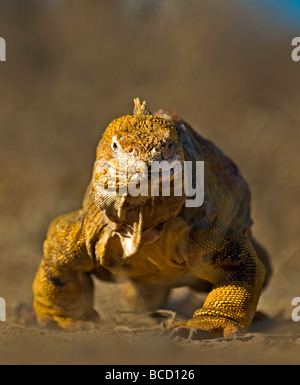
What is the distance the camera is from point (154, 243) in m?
5.32

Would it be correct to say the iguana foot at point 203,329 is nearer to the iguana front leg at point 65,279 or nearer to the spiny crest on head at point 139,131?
the iguana front leg at point 65,279

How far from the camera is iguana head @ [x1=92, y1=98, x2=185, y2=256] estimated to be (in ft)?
14.7

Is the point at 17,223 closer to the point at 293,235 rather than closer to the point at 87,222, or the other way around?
the point at 293,235

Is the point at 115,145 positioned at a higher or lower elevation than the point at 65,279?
higher

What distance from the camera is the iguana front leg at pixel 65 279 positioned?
19.0ft

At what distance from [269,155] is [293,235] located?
1.87 metres

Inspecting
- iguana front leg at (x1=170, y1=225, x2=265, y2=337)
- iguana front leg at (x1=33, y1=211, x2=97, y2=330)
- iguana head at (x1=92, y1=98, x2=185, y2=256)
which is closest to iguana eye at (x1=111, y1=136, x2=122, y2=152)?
iguana head at (x1=92, y1=98, x2=185, y2=256)

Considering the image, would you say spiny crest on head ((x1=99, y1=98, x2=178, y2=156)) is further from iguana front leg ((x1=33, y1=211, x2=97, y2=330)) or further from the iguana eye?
iguana front leg ((x1=33, y1=211, x2=97, y2=330))

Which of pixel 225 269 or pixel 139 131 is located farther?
pixel 225 269

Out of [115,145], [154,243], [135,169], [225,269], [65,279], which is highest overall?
[115,145]

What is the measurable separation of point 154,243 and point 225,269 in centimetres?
61

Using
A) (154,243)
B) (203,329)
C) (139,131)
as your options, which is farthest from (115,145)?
(203,329)

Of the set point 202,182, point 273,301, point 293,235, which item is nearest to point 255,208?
point 293,235

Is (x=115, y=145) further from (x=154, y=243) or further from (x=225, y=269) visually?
(x=225, y=269)
